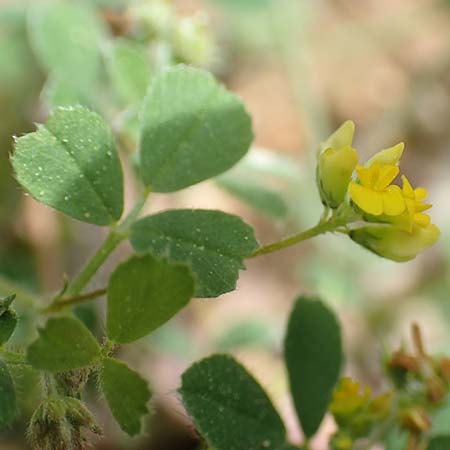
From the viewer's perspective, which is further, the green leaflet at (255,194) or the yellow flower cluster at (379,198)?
the green leaflet at (255,194)

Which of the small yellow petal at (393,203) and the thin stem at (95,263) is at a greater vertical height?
the small yellow petal at (393,203)

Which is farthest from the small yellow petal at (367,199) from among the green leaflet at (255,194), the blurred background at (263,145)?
the green leaflet at (255,194)

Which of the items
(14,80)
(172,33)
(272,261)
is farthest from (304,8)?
(172,33)

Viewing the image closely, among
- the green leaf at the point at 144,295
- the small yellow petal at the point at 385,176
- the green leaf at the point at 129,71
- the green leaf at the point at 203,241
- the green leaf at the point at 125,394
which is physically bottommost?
the green leaf at the point at 125,394

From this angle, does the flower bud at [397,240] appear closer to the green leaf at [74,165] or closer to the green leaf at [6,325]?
the green leaf at [74,165]

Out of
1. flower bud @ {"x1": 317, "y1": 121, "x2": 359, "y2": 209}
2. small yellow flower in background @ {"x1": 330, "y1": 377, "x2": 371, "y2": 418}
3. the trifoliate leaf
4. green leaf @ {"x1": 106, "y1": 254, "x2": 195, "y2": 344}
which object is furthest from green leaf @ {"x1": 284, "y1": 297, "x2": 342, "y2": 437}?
green leaf @ {"x1": 106, "y1": 254, "x2": 195, "y2": 344}

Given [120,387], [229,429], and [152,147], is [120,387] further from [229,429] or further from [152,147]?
[152,147]

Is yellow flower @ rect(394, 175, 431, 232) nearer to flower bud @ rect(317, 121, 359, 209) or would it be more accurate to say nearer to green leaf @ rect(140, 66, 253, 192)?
flower bud @ rect(317, 121, 359, 209)
